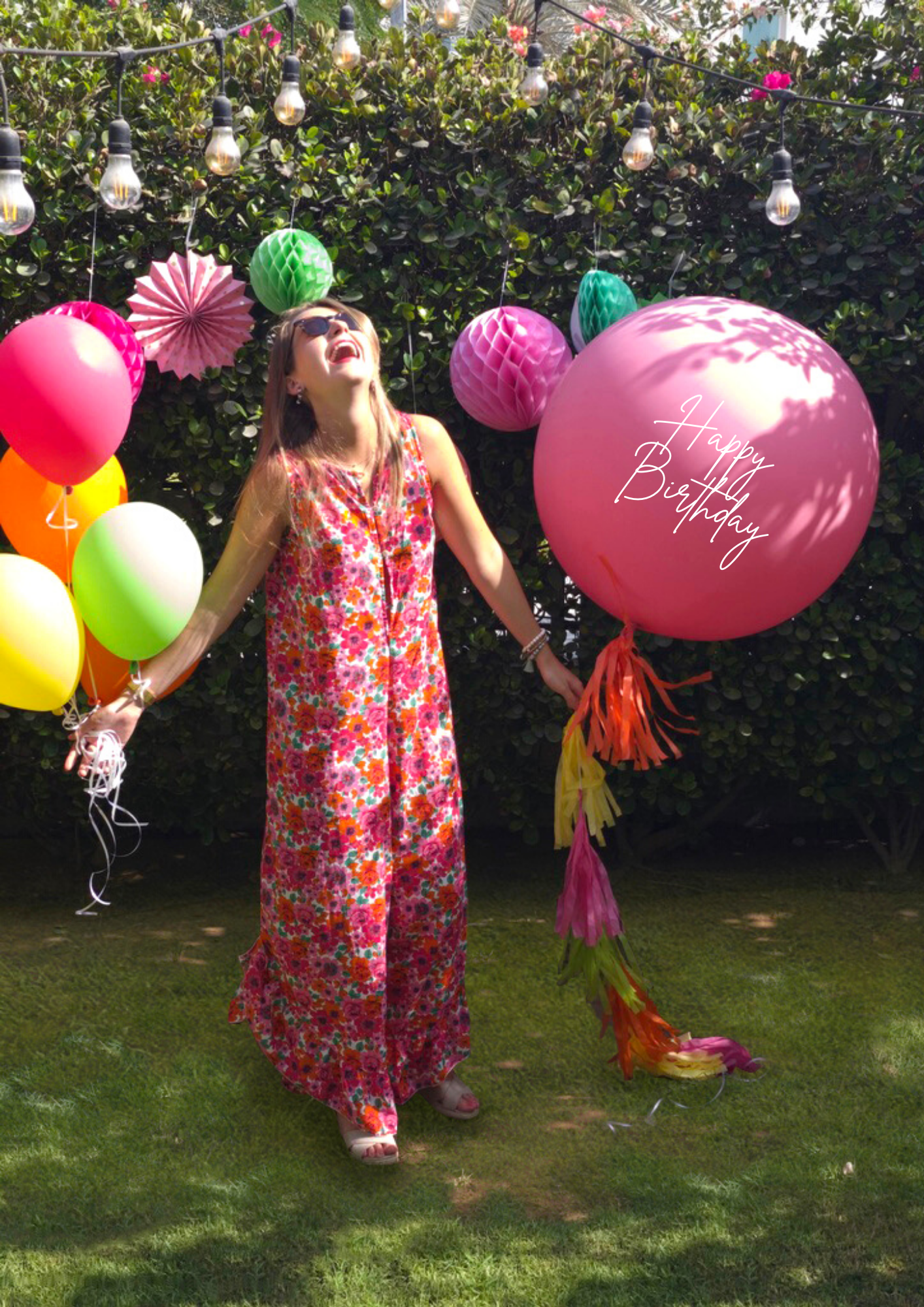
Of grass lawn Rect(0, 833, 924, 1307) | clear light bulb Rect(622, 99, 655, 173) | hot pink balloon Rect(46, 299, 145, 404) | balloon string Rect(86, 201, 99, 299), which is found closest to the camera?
grass lawn Rect(0, 833, 924, 1307)

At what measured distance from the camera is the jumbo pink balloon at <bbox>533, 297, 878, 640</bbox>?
2.67 meters

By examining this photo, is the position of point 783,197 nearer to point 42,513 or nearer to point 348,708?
point 348,708

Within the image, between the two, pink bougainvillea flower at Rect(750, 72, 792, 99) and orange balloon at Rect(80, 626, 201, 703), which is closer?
orange balloon at Rect(80, 626, 201, 703)

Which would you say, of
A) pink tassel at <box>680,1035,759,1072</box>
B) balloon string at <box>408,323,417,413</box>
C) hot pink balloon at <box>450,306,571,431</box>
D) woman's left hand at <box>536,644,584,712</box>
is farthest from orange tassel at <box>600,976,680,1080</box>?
balloon string at <box>408,323,417,413</box>

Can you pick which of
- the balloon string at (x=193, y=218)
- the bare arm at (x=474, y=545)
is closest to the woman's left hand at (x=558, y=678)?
the bare arm at (x=474, y=545)

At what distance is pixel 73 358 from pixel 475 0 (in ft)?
48.7

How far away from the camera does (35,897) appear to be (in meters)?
4.37

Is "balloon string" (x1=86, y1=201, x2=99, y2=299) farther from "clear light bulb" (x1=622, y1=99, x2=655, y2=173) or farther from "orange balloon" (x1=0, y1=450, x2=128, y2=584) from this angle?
"clear light bulb" (x1=622, y1=99, x2=655, y2=173)

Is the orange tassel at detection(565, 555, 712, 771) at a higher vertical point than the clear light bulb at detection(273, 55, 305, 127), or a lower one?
lower

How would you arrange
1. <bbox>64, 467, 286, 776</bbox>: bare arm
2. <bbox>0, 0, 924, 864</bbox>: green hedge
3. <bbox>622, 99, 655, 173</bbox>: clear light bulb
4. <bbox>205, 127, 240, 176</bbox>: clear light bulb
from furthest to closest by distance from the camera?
<bbox>0, 0, 924, 864</bbox>: green hedge
<bbox>622, 99, 655, 173</bbox>: clear light bulb
<bbox>205, 127, 240, 176</bbox>: clear light bulb
<bbox>64, 467, 286, 776</bbox>: bare arm

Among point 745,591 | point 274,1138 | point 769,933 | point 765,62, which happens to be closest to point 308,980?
point 274,1138

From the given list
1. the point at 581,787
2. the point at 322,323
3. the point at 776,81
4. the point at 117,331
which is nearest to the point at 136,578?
the point at 322,323

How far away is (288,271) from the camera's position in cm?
317

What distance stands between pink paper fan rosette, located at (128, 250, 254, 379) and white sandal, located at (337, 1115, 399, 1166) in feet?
6.19
